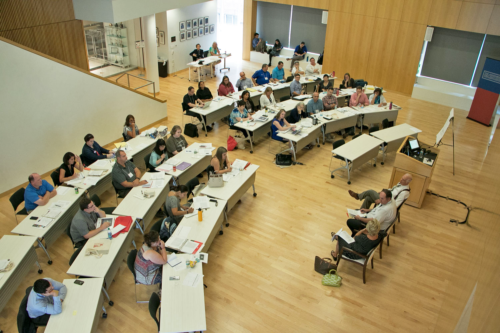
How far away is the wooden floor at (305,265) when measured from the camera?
5.11 m

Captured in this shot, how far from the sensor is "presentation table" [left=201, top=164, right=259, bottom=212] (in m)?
6.53

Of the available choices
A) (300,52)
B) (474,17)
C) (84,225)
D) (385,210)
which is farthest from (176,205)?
(300,52)

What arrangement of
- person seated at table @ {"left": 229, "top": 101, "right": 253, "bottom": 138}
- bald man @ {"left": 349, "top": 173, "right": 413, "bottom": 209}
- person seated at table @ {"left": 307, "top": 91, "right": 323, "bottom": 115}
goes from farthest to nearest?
person seated at table @ {"left": 307, "top": 91, "right": 323, "bottom": 115} < person seated at table @ {"left": 229, "top": 101, "right": 253, "bottom": 138} < bald man @ {"left": 349, "top": 173, "right": 413, "bottom": 209}

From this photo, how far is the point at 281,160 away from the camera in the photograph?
8.88 meters

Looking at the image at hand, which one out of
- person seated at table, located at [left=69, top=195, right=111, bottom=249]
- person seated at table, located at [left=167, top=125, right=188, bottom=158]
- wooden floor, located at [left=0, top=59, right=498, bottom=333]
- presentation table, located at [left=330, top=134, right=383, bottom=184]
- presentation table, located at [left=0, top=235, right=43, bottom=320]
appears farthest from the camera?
presentation table, located at [left=330, top=134, right=383, bottom=184]

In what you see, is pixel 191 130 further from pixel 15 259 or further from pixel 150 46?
pixel 15 259

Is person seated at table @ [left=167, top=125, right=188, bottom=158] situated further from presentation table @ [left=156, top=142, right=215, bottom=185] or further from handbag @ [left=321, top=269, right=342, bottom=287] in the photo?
handbag @ [left=321, top=269, right=342, bottom=287]

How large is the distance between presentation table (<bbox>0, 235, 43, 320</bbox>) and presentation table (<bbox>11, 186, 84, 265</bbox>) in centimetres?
16

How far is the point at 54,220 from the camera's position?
5.68 metres

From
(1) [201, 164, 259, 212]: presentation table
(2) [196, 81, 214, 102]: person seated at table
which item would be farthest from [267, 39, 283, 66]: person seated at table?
(1) [201, 164, 259, 212]: presentation table

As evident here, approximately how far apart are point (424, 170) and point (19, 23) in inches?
362

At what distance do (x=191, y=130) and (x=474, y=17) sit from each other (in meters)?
9.68

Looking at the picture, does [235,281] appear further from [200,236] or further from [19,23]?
[19,23]

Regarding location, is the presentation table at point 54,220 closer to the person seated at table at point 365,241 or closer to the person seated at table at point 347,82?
the person seated at table at point 365,241
